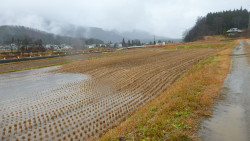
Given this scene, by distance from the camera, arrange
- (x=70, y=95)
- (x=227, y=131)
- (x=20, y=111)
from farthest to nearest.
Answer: (x=70, y=95), (x=20, y=111), (x=227, y=131)

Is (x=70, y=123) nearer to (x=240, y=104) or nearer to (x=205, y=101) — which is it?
(x=205, y=101)

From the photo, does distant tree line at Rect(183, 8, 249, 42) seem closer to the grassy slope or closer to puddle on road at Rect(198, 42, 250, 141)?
puddle on road at Rect(198, 42, 250, 141)

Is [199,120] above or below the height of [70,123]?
above

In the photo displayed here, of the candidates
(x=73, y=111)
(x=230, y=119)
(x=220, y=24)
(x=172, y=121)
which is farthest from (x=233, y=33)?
(x=73, y=111)

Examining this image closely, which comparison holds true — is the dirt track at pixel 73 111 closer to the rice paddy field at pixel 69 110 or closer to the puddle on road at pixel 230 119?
the rice paddy field at pixel 69 110

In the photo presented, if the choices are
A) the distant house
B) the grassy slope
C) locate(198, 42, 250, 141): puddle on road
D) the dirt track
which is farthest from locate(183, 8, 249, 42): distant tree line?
the grassy slope

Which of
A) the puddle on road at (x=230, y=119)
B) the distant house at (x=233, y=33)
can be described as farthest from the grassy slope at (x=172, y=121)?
the distant house at (x=233, y=33)

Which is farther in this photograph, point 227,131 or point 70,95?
point 70,95

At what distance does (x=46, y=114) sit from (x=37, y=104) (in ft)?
7.37

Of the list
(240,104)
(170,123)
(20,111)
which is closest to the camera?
(170,123)

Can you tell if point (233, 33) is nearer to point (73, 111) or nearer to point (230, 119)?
point (230, 119)

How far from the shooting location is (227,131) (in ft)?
18.2

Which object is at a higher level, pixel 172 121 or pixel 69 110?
pixel 172 121

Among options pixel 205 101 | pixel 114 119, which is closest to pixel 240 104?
pixel 205 101
